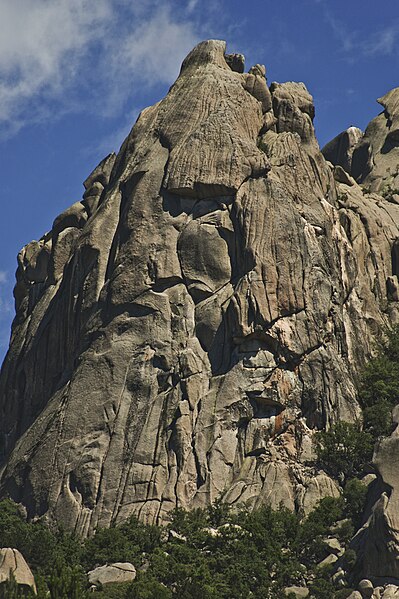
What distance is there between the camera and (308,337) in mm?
87625

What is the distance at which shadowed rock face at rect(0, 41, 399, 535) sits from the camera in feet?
276

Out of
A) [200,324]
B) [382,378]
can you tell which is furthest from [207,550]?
[382,378]

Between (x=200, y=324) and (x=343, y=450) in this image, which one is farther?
(x=200, y=324)

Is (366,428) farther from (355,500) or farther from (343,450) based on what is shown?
(355,500)

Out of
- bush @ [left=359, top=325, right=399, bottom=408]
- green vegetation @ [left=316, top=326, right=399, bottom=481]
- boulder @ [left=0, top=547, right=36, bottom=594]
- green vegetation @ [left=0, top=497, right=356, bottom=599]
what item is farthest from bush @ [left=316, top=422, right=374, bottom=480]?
boulder @ [left=0, top=547, right=36, bottom=594]

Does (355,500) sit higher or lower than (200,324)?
lower

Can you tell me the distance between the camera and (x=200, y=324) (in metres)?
88.4

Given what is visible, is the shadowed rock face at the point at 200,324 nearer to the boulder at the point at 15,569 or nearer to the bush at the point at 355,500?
the bush at the point at 355,500

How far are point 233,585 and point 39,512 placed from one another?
48.4ft

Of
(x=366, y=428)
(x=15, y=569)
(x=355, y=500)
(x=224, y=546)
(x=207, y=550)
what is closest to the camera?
(x=15, y=569)

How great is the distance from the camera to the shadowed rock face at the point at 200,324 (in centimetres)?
8419

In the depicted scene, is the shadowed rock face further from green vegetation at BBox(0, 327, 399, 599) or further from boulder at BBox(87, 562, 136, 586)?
boulder at BBox(87, 562, 136, 586)

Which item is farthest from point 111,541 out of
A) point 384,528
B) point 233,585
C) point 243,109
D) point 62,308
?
point 243,109

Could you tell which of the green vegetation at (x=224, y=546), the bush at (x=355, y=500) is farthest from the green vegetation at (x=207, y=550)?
the bush at (x=355, y=500)
